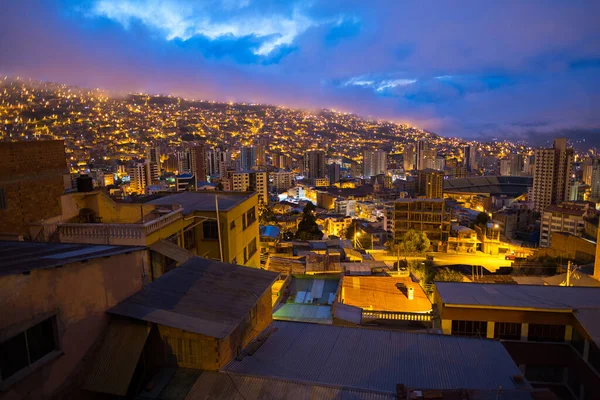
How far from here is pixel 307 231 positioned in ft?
115

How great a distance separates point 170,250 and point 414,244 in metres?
26.6

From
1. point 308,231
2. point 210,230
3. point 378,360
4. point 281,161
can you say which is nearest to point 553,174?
point 308,231

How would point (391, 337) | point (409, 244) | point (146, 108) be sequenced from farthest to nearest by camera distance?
point (146, 108)
point (409, 244)
point (391, 337)

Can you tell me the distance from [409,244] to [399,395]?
28.5 metres

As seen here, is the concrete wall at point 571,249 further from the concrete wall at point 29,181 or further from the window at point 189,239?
the concrete wall at point 29,181

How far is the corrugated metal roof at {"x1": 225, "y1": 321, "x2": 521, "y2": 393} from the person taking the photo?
437cm

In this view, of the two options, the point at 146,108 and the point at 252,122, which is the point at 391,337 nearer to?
the point at 146,108

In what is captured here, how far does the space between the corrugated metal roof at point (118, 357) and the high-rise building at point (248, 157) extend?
10395 centimetres

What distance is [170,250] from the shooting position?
7285 millimetres

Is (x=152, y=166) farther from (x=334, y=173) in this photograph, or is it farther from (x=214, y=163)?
(x=334, y=173)

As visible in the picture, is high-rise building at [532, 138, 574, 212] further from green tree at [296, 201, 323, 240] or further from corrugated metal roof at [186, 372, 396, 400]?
corrugated metal roof at [186, 372, 396, 400]

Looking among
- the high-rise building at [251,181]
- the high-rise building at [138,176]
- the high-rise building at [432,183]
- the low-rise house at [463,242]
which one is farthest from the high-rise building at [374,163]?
the low-rise house at [463,242]

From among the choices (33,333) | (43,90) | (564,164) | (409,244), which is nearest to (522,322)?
(33,333)

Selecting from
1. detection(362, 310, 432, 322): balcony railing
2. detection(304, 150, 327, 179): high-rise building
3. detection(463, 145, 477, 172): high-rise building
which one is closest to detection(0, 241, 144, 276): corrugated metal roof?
detection(362, 310, 432, 322): balcony railing
